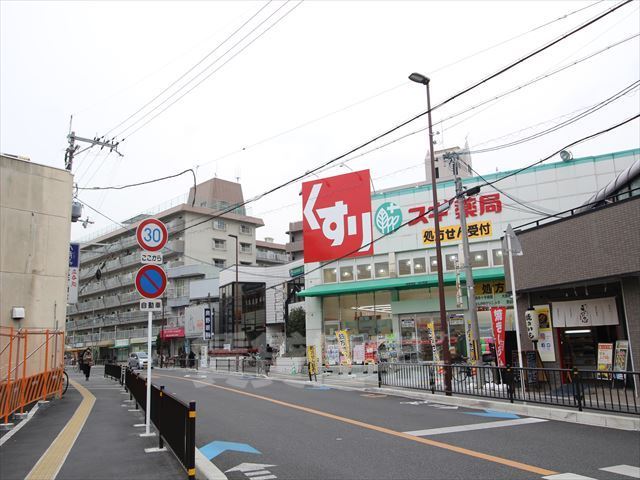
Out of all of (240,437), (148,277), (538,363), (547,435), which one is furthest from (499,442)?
(538,363)

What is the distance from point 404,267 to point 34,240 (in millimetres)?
19846

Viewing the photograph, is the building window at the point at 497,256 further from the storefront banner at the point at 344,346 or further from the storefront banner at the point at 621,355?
the storefront banner at the point at 621,355

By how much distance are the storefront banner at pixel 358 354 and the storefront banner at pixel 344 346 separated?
1.14 ft

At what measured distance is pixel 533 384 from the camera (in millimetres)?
14398

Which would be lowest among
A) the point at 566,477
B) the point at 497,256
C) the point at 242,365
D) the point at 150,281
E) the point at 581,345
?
the point at 242,365

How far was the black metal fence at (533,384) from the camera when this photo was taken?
436 inches

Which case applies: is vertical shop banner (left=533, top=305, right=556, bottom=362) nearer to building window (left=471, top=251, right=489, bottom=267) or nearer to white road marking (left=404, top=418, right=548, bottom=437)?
white road marking (left=404, top=418, right=548, bottom=437)

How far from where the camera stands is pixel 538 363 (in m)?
16.2

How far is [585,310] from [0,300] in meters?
18.8

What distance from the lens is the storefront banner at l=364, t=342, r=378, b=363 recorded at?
28.7 meters

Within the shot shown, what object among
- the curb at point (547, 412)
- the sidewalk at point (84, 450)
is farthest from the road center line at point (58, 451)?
the curb at point (547, 412)

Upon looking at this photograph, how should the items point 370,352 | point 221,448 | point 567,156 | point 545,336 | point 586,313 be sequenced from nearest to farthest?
point 221,448
point 586,313
point 545,336
point 567,156
point 370,352

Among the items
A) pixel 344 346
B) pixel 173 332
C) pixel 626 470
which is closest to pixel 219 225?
pixel 173 332

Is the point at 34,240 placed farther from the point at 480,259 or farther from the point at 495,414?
the point at 480,259
